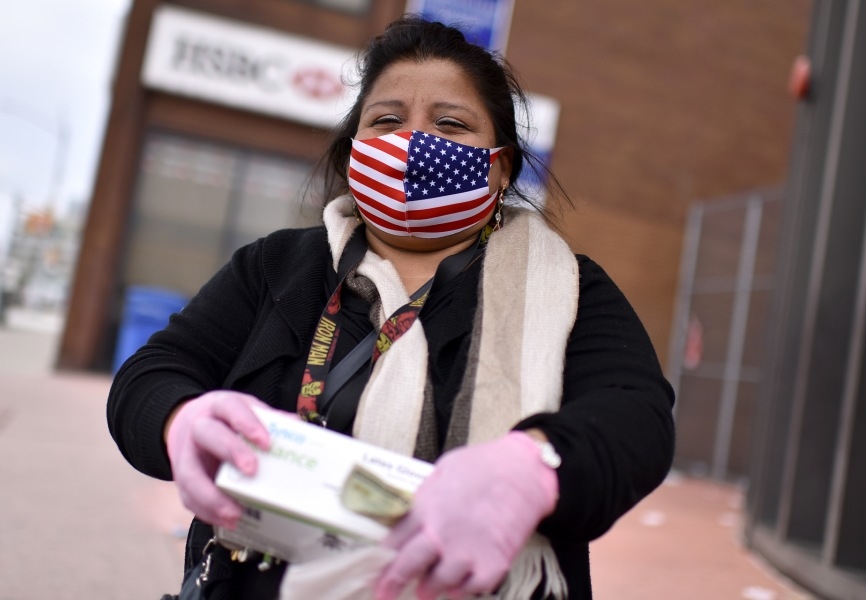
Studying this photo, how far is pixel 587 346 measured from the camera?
1.40 metres

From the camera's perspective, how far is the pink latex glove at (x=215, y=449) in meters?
1.11

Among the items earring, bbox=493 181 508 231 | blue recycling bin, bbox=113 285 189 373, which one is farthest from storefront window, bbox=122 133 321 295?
earring, bbox=493 181 508 231

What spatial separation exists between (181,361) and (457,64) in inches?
33.2

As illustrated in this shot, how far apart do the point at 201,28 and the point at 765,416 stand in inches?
329

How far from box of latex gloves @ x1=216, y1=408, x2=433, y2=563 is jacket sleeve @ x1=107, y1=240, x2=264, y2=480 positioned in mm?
239

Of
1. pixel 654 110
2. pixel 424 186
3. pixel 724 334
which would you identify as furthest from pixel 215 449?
pixel 654 110

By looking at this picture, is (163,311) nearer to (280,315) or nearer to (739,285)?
(739,285)

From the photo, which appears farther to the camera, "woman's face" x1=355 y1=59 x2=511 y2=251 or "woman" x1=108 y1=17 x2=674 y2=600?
"woman's face" x1=355 y1=59 x2=511 y2=251

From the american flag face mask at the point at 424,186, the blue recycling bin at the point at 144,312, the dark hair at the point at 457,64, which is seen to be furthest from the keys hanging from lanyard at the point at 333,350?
the blue recycling bin at the point at 144,312

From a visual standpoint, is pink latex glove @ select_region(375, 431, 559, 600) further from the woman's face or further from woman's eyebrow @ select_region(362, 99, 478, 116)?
woman's eyebrow @ select_region(362, 99, 478, 116)

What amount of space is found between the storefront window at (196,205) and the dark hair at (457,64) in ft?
28.7

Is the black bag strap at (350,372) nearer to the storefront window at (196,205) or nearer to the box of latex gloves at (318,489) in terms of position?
the box of latex gloves at (318,489)

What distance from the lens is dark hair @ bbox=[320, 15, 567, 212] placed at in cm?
174

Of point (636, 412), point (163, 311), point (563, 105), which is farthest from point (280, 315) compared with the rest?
point (563, 105)
